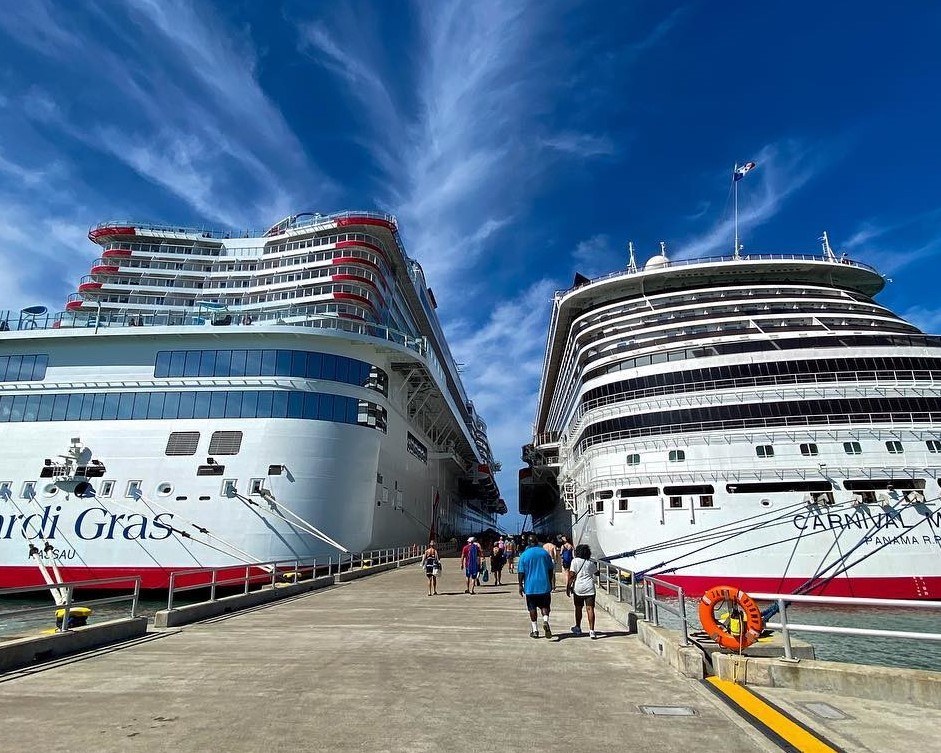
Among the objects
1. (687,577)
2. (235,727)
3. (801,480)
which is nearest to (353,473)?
(687,577)

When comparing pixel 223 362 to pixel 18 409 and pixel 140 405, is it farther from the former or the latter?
pixel 18 409

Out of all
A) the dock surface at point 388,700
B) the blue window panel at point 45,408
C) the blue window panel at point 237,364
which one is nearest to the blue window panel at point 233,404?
the blue window panel at point 237,364

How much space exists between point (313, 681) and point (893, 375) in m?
25.9

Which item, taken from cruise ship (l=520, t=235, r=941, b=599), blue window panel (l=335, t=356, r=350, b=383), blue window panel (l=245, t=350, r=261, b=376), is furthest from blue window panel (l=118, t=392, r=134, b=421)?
cruise ship (l=520, t=235, r=941, b=599)

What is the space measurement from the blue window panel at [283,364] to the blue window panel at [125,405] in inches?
273

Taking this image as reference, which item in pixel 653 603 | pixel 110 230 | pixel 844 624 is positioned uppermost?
pixel 110 230

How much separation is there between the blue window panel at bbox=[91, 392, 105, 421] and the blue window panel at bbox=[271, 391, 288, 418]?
8183mm

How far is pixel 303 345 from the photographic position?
2777cm

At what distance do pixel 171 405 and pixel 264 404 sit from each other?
452 centimetres

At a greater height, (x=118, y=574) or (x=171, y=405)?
(x=171, y=405)

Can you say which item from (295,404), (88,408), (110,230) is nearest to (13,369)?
(88,408)

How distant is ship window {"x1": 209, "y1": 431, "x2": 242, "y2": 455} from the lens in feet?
82.1

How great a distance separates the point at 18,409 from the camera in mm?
26781

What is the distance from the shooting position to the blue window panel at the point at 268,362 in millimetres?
26812
